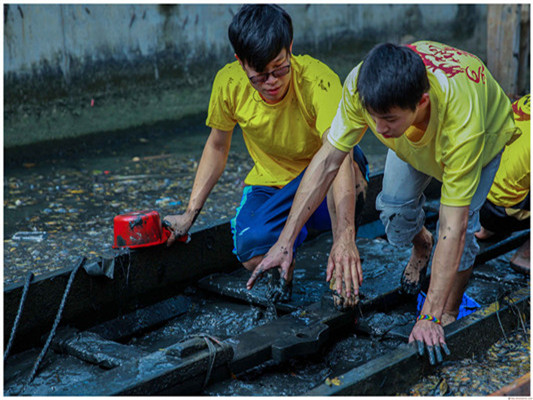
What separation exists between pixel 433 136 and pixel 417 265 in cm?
108

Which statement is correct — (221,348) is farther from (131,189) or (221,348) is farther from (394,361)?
(131,189)

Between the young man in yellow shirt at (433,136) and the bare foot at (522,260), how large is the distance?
985 mm

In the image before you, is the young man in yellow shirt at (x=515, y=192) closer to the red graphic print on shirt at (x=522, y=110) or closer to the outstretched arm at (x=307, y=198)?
the red graphic print on shirt at (x=522, y=110)

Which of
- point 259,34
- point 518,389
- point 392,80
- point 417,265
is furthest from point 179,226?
point 518,389

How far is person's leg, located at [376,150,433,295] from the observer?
138 inches

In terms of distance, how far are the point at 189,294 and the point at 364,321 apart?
1.17 m

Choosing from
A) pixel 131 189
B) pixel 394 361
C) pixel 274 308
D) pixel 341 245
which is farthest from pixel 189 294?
pixel 131 189

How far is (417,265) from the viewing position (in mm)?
3811

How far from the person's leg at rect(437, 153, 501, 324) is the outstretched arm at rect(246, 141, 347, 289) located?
65 centimetres

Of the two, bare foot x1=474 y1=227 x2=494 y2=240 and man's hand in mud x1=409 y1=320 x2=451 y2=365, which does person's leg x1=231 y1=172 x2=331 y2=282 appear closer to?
man's hand in mud x1=409 y1=320 x2=451 y2=365

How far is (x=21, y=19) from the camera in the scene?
284 inches

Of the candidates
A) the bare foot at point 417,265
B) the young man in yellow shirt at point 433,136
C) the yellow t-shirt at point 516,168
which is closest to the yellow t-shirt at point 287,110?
the young man in yellow shirt at point 433,136

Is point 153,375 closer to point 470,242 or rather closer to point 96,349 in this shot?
point 96,349

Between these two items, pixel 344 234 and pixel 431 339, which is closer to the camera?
pixel 431 339
